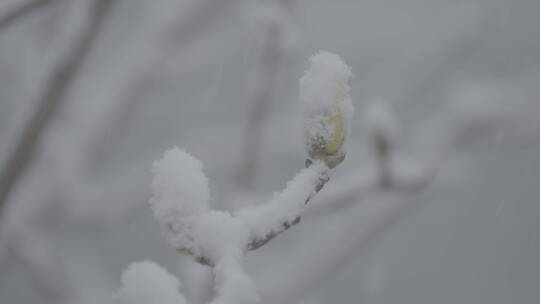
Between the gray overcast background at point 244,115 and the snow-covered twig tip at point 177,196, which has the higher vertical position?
the gray overcast background at point 244,115

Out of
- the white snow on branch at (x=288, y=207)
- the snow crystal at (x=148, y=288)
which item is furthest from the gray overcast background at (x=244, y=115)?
the white snow on branch at (x=288, y=207)

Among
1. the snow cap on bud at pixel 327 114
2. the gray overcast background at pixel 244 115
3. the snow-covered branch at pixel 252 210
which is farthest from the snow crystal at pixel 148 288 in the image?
the gray overcast background at pixel 244 115

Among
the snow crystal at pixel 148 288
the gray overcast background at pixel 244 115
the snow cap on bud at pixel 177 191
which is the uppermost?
the gray overcast background at pixel 244 115

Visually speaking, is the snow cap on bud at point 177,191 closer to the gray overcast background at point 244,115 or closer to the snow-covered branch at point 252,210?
the snow-covered branch at point 252,210

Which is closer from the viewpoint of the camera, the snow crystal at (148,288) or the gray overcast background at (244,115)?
the snow crystal at (148,288)

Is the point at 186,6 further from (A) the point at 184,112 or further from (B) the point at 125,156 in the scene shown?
(B) the point at 125,156

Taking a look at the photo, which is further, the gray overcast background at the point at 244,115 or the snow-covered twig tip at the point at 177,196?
the gray overcast background at the point at 244,115

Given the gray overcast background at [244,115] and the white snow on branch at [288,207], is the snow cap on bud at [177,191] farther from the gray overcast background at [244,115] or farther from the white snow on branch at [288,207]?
the gray overcast background at [244,115]
